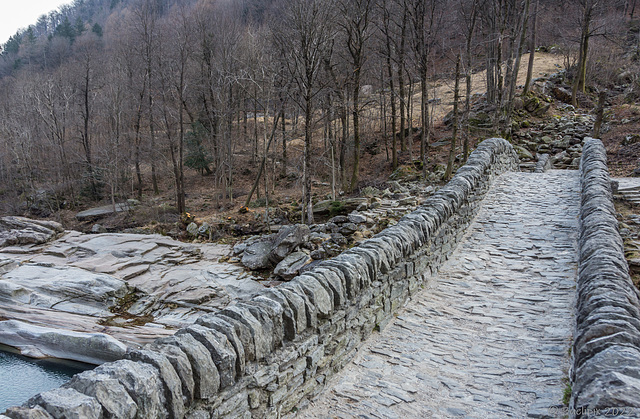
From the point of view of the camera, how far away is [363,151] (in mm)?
27234

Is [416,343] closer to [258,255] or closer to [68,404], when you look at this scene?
[68,404]

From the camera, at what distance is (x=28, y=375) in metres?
10.0

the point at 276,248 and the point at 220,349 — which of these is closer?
the point at 220,349

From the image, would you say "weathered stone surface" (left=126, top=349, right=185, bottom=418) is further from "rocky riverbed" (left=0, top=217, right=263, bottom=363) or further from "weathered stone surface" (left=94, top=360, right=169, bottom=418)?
"rocky riverbed" (left=0, top=217, right=263, bottom=363)

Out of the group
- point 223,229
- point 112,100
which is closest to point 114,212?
point 112,100

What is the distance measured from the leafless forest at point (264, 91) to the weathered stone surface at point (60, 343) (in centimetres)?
795

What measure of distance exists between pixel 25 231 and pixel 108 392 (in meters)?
19.5

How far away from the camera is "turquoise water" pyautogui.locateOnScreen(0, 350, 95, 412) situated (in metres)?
9.03

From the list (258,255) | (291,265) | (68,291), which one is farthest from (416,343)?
(68,291)

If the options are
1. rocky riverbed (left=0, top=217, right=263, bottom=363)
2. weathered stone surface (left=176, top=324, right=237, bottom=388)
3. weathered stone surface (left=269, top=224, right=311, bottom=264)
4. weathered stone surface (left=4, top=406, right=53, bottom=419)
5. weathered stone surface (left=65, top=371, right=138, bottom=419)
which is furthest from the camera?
weathered stone surface (left=269, top=224, right=311, bottom=264)

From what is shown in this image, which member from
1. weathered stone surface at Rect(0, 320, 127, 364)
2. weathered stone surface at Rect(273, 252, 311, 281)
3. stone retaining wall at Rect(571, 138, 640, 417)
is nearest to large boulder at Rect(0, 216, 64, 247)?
weathered stone surface at Rect(0, 320, 127, 364)

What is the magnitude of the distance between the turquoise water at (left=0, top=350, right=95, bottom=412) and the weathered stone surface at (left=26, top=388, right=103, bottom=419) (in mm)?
8708

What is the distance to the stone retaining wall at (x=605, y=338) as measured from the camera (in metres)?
2.45

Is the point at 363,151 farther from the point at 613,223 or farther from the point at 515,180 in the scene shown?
the point at 613,223
